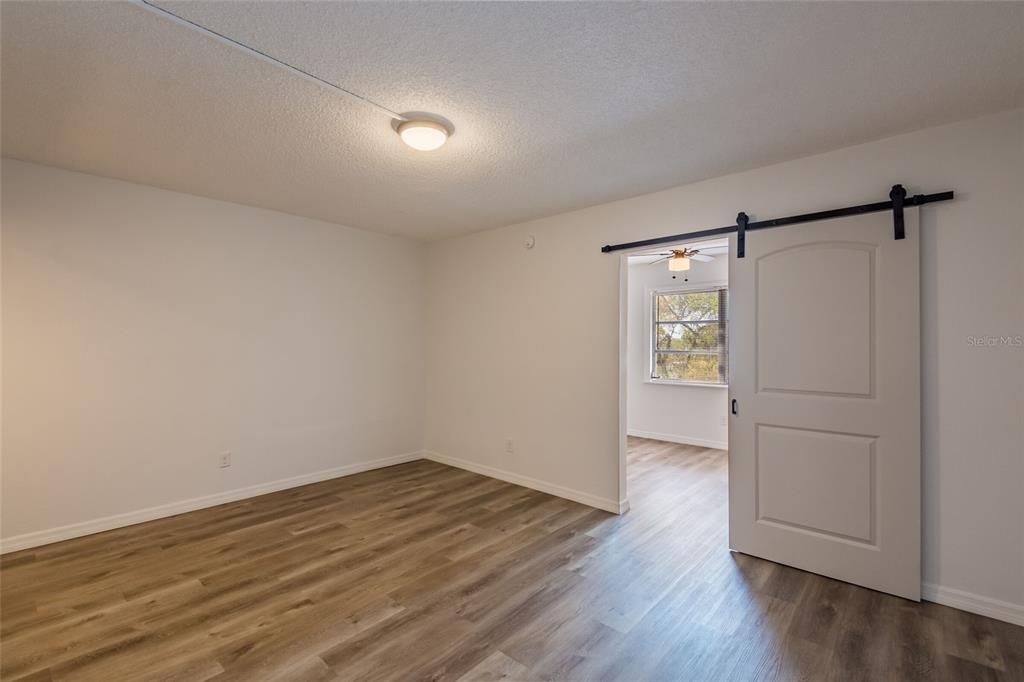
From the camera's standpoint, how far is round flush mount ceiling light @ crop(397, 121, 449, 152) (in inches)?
95.1

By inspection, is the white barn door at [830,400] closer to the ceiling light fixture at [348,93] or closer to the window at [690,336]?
the ceiling light fixture at [348,93]

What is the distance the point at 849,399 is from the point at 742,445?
2.22ft

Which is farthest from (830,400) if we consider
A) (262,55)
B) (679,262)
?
(262,55)

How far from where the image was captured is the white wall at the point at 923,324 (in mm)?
2305

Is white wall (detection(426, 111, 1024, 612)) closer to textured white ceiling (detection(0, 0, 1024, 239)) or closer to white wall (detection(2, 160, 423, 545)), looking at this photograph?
textured white ceiling (detection(0, 0, 1024, 239))

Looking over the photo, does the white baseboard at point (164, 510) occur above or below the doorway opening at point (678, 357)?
below

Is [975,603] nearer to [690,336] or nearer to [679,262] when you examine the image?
[679,262]

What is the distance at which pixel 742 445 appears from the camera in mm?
3045

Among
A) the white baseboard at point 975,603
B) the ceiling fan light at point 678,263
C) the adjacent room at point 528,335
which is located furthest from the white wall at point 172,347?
the white baseboard at point 975,603

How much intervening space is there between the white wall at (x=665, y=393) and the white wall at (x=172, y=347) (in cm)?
353

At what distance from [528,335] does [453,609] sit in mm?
2583

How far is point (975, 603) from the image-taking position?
2.33m

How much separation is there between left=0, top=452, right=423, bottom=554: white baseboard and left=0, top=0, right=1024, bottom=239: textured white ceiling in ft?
8.37

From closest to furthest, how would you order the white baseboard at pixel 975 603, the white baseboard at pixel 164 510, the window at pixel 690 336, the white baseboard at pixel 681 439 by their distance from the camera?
the white baseboard at pixel 975 603, the white baseboard at pixel 164 510, the white baseboard at pixel 681 439, the window at pixel 690 336
